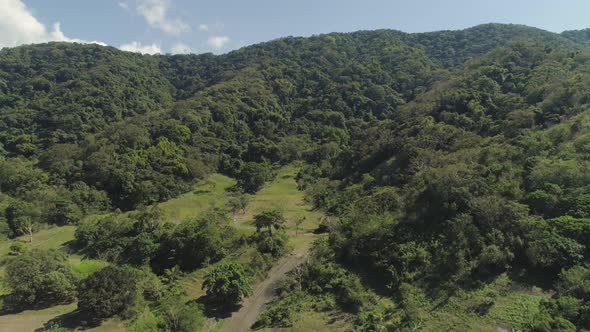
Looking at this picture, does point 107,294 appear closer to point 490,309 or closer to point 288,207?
point 490,309

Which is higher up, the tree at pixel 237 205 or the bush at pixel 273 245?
the tree at pixel 237 205

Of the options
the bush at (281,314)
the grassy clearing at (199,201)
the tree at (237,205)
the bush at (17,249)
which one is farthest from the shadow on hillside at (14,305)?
the tree at (237,205)

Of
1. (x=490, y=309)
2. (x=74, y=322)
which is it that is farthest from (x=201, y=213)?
(x=490, y=309)

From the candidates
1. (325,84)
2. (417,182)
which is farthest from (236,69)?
(417,182)

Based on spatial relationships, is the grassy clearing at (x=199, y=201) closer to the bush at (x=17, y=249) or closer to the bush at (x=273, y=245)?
the bush at (x=17, y=249)

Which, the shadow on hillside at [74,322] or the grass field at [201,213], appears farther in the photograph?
the grass field at [201,213]

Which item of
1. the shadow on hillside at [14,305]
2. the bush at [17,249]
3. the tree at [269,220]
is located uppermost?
the bush at [17,249]

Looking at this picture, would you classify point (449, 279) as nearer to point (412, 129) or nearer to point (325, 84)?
point (412, 129)

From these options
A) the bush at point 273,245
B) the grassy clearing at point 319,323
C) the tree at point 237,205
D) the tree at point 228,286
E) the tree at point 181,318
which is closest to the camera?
the tree at point 181,318
